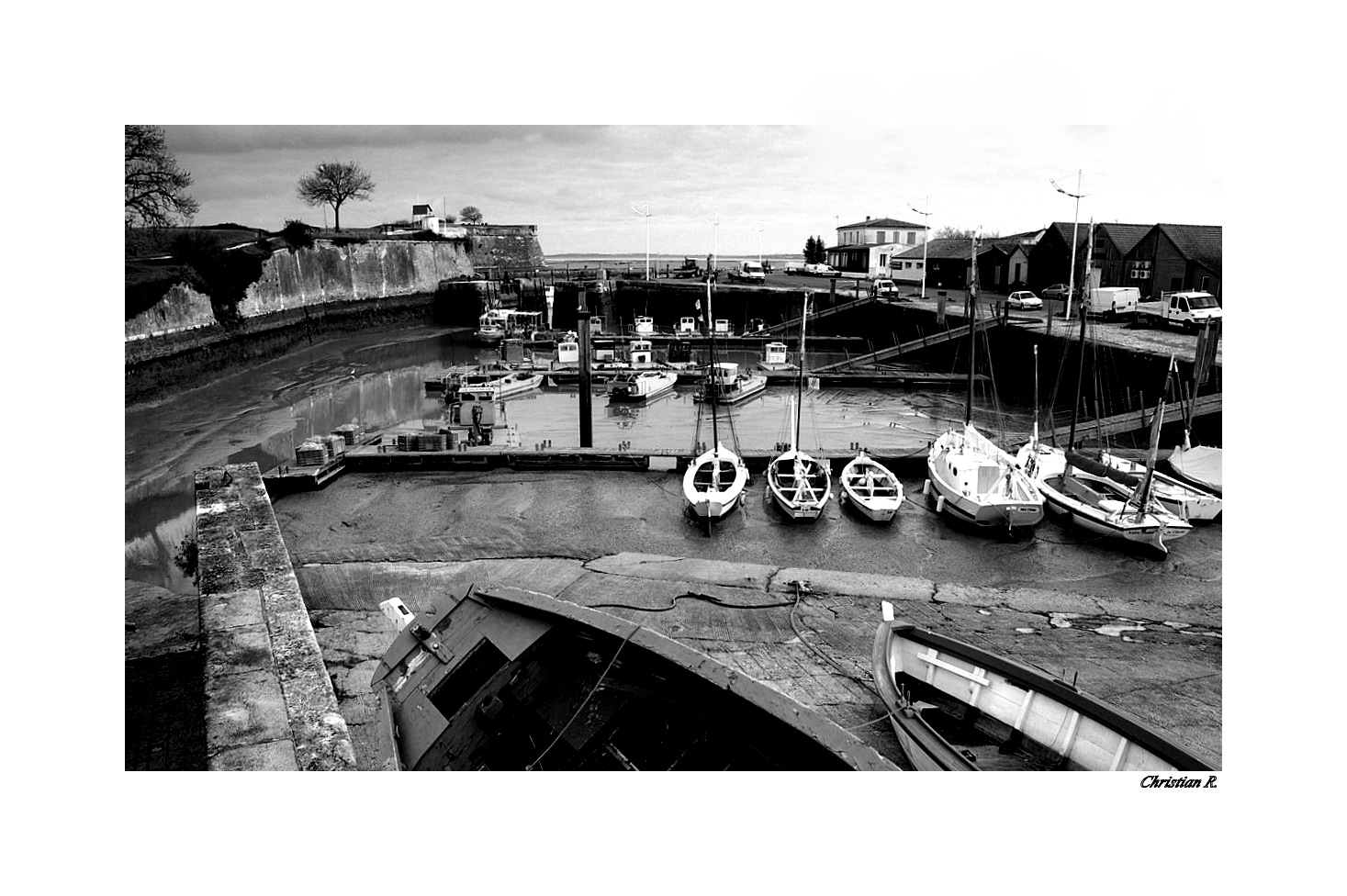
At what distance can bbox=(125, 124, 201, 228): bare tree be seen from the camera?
6195mm

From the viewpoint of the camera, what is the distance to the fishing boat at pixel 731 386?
2420 centimetres

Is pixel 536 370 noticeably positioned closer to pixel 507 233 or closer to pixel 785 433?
pixel 785 433

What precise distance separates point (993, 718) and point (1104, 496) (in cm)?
840

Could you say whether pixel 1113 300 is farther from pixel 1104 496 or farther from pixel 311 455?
pixel 311 455

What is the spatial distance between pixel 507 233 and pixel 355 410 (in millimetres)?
44782

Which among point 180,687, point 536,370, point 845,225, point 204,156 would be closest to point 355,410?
point 536,370

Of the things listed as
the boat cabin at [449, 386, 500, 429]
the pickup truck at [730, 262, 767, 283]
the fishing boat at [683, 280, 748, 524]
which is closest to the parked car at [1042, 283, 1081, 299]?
the boat cabin at [449, 386, 500, 429]

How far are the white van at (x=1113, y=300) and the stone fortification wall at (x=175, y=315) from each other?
2680cm

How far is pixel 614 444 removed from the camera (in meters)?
17.8

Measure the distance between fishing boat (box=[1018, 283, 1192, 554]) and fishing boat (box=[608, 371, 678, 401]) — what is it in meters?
12.2

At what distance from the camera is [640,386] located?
81.6 feet

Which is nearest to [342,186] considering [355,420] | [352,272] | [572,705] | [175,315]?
[352,272]

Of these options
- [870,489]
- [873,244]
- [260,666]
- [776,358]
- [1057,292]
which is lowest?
[260,666]

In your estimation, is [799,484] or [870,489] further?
[870,489]
